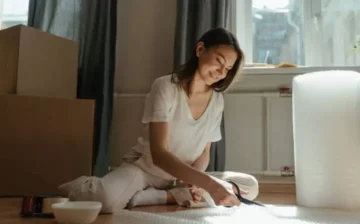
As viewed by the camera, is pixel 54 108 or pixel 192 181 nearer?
pixel 192 181

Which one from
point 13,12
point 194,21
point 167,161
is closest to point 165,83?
point 167,161

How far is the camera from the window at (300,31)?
2.13 meters

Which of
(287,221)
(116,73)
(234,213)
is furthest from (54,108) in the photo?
(287,221)

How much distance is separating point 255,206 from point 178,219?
0.36m

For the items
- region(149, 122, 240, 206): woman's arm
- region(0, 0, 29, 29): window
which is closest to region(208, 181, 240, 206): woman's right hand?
region(149, 122, 240, 206): woman's arm

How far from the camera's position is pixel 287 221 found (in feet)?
3.70

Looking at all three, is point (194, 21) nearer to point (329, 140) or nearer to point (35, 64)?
point (35, 64)

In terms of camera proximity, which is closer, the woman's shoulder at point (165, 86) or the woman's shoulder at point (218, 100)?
the woman's shoulder at point (165, 86)

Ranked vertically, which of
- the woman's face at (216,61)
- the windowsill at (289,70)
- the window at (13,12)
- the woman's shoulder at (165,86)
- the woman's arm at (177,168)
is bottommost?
the woman's arm at (177,168)

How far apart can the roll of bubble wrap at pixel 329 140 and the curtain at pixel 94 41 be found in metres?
0.95

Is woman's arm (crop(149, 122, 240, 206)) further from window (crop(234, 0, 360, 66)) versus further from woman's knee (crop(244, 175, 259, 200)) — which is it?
window (crop(234, 0, 360, 66))

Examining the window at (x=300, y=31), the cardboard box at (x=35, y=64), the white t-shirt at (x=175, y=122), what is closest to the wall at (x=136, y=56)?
the cardboard box at (x=35, y=64)

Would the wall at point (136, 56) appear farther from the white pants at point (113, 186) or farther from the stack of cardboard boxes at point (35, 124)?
the white pants at point (113, 186)

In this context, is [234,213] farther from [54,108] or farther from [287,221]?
[54,108]
